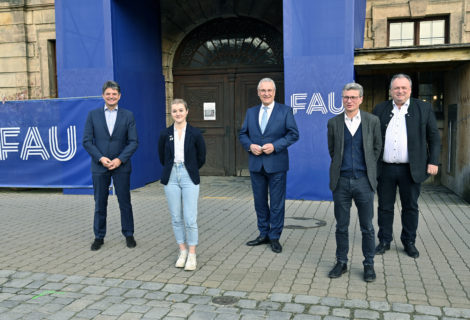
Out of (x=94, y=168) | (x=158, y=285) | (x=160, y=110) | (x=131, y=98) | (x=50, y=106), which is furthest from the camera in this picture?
(x=160, y=110)

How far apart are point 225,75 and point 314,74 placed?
13.3 feet

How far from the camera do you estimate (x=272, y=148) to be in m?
4.95

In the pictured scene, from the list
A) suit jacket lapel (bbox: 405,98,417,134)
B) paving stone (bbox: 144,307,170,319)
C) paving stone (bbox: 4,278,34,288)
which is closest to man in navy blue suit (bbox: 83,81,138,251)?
paving stone (bbox: 4,278,34,288)

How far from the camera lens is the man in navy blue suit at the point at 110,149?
17.4 feet

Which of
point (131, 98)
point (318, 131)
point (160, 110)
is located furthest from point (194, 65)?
point (318, 131)

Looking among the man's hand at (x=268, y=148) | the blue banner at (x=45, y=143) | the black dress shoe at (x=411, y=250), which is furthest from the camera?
the blue banner at (x=45, y=143)

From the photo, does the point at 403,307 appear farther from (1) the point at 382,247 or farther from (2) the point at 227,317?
(1) the point at 382,247

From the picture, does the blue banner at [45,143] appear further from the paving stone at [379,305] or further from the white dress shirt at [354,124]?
the paving stone at [379,305]

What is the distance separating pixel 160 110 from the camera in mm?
11305

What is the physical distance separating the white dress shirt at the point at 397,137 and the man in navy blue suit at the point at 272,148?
995mm

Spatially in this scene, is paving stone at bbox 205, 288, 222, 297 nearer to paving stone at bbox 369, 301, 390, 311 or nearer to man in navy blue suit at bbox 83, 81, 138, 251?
paving stone at bbox 369, 301, 390, 311

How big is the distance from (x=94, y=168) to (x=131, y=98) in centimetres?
459

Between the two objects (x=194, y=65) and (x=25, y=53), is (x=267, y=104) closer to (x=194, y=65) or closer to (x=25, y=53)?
(x=194, y=65)

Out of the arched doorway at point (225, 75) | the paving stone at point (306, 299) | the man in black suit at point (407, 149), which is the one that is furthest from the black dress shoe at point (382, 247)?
the arched doorway at point (225, 75)
